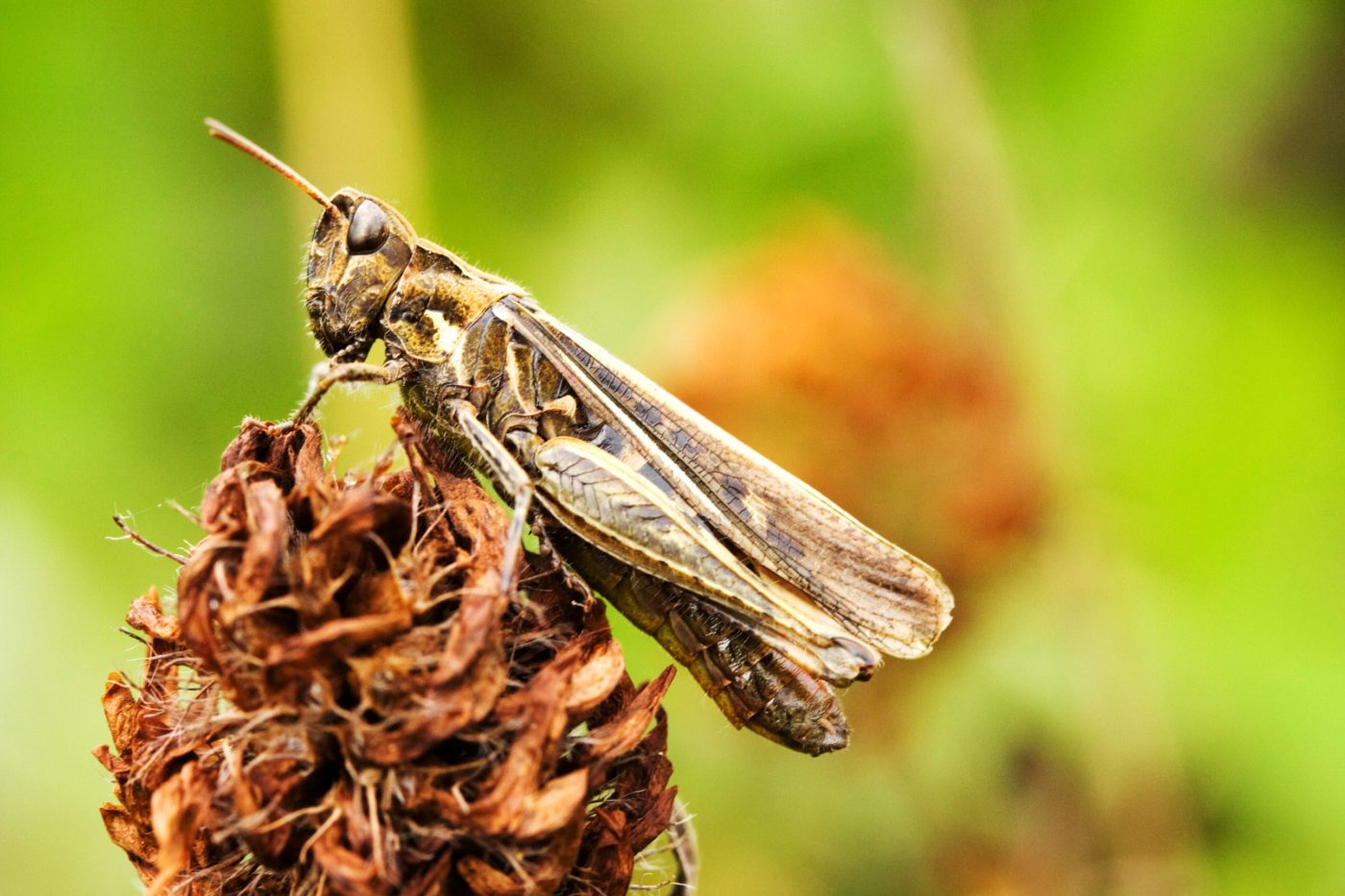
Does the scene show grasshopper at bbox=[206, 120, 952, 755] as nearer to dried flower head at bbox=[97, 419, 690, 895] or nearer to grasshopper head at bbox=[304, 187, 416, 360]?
grasshopper head at bbox=[304, 187, 416, 360]

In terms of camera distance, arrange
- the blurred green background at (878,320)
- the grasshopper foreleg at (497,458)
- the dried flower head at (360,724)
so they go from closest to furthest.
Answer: the dried flower head at (360,724)
the grasshopper foreleg at (497,458)
the blurred green background at (878,320)

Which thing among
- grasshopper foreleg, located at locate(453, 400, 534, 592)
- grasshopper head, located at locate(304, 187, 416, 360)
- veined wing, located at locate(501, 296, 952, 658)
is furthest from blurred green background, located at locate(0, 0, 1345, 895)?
grasshopper foreleg, located at locate(453, 400, 534, 592)

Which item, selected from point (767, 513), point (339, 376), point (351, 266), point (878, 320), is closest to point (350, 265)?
point (351, 266)

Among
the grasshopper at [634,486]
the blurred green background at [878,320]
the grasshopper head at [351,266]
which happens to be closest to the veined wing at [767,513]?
the grasshopper at [634,486]

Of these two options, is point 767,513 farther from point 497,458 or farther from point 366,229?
point 366,229

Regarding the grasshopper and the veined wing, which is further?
the veined wing

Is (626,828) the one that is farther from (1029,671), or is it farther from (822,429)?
(1029,671)

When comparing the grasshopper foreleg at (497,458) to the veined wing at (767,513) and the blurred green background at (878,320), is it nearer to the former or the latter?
the veined wing at (767,513)
